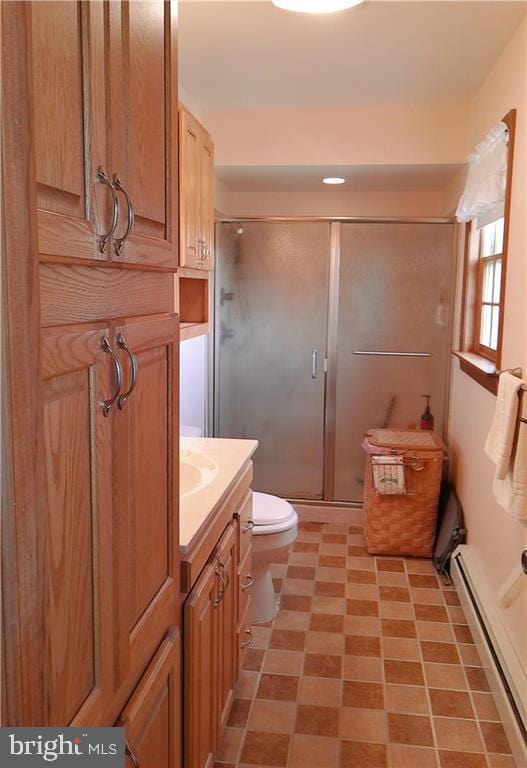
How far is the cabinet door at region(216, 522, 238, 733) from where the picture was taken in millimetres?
1899

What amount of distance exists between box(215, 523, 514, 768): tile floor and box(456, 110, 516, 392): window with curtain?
1.10 meters

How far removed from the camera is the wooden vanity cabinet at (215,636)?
62.2 inches

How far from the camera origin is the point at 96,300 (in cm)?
94

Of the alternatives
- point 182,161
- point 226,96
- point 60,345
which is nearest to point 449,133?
point 226,96

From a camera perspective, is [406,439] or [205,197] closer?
[205,197]

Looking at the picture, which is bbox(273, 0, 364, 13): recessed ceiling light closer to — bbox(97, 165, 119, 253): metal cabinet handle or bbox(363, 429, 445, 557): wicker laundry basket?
bbox(97, 165, 119, 253): metal cabinet handle

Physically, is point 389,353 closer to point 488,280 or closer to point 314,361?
point 314,361

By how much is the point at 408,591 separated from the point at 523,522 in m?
1.18

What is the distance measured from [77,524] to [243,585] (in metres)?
1.50

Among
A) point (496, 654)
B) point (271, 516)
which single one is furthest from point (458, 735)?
point (271, 516)

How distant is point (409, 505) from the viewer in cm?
365

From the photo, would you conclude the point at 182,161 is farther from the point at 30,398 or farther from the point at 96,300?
the point at 30,398

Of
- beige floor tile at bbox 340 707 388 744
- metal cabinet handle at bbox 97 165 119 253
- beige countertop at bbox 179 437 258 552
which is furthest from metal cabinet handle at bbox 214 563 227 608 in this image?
metal cabinet handle at bbox 97 165 119 253

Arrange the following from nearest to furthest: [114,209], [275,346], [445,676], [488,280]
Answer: [114,209] → [445,676] → [488,280] → [275,346]
